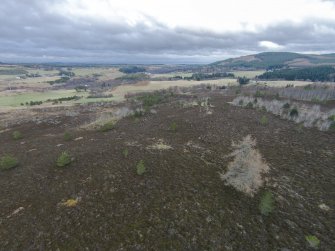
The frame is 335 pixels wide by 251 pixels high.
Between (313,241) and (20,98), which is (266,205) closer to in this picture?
(313,241)

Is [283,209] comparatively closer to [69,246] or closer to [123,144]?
[69,246]

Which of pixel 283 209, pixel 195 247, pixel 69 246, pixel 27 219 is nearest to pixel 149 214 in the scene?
pixel 195 247

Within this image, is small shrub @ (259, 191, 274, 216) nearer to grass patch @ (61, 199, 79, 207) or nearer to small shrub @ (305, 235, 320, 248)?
small shrub @ (305, 235, 320, 248)

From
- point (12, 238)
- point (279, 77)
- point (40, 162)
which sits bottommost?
point (279, 77)

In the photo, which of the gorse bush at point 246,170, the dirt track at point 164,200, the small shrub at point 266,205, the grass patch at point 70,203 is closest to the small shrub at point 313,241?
the dirt track at point 164,200

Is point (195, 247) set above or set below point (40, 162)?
above

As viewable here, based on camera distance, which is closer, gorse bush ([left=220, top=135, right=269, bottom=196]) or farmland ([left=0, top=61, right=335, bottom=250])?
farmland ([left=0, top=61, right=335, bottom=250])

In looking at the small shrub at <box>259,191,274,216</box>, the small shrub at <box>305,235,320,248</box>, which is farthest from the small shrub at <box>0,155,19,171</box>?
the small shrub at <box>305,235,320,248</box>
